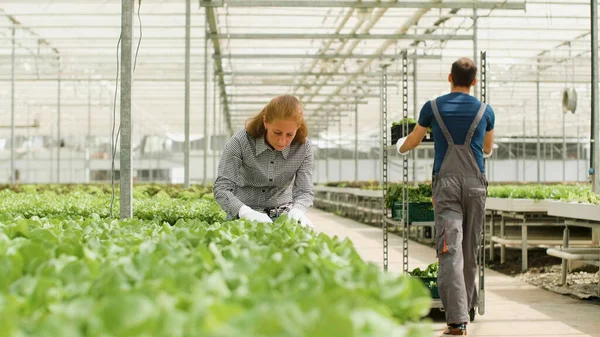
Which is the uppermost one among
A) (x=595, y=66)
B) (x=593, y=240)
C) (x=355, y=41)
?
(x=355, y=41)

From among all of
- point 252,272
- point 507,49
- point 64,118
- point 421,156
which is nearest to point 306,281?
point 252,272

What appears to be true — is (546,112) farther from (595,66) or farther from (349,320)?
(349,320)

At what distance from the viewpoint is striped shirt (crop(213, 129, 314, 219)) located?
11.6 feet

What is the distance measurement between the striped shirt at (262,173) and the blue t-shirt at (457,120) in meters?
0.86

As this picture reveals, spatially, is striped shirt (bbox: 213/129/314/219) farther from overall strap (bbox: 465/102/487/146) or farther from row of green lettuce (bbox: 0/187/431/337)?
row of green lettuce (bbox: 0/187/431/337)

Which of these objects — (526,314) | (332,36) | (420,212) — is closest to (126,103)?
(526,314)

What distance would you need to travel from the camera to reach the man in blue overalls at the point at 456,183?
408 cm

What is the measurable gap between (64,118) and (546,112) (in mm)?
19246

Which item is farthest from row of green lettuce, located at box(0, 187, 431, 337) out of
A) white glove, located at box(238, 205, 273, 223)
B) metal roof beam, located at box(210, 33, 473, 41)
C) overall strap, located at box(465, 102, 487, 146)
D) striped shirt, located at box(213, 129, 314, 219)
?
metal roof beam, located at box(210, 33, 473, 41)

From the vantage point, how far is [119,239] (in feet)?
7.47

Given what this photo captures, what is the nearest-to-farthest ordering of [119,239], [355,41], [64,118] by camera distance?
[119,239], [355,41], [64,118]

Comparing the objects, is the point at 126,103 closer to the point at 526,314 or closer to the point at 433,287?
the point at 433,287

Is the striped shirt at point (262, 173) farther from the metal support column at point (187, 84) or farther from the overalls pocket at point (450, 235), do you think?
the metal support column at point (187, 84)

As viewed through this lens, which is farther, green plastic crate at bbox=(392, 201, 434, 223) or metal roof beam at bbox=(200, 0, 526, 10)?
metal roof beam at bbox=(200, 0, 526, 10)
